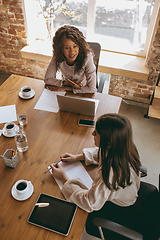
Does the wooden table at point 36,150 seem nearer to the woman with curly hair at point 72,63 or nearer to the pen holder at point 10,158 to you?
the pen holder at point 10,158

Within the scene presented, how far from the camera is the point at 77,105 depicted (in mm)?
1690

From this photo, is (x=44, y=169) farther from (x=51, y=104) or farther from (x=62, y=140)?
(x=51, y=104)

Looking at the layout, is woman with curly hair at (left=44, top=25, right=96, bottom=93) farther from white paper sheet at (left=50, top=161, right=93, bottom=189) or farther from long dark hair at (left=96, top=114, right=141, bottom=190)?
long dark hair at (left=96, top=114, right=141, bottom=190)

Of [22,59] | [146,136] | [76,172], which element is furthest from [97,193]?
[22,59]

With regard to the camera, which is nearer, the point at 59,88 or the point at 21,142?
the point at 21,142

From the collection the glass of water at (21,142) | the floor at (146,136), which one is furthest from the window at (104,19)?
the glass of water at (21,142)

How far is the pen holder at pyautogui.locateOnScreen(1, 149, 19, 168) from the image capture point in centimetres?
132

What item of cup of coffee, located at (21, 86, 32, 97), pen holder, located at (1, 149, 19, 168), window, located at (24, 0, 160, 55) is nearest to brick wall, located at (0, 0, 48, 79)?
window, located at (24, 0, 160, 55)

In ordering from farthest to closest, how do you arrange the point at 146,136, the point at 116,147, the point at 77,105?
the point at 146,136 → the point at 77,105 → the point at 116,147

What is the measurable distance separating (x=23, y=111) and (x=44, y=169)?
0.63 m

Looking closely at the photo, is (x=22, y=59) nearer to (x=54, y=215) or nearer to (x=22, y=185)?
(x=22, y=185)

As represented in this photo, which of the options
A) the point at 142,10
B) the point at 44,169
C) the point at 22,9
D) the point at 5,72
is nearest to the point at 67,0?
the point at 22,9

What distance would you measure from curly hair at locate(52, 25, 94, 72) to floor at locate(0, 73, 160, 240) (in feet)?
4.01

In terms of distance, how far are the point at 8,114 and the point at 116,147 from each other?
1059 millimetres
